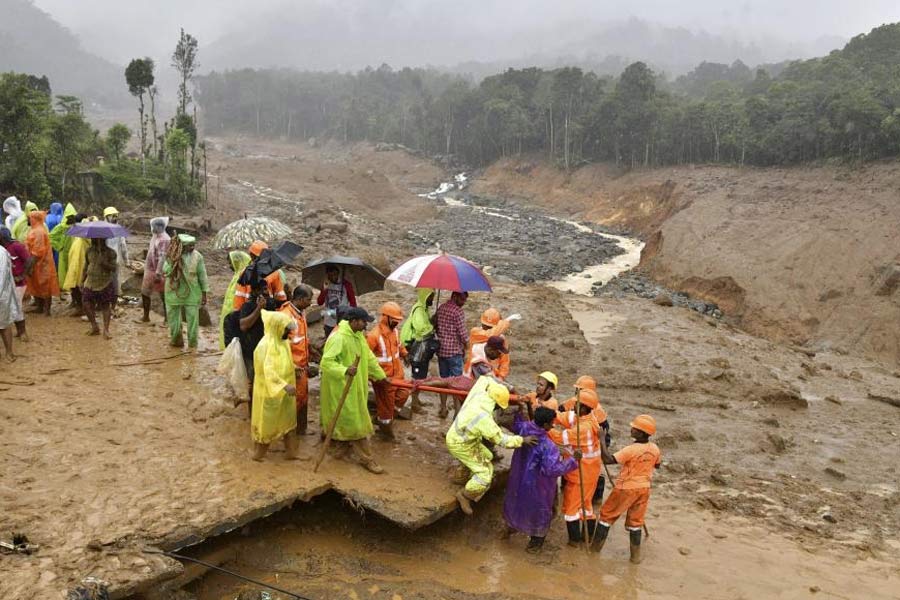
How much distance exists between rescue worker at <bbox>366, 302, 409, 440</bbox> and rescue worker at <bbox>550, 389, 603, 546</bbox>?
66.8 inches

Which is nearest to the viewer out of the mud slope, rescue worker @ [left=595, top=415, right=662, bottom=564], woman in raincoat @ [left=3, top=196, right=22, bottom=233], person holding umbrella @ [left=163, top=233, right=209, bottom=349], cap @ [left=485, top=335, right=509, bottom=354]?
rescue worker @ [left=595, top=415, right=662, bottom=564]

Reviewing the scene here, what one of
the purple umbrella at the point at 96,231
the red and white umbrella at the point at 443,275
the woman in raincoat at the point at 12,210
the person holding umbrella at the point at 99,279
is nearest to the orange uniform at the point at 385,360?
the red and white umbrella at the point at 443,275

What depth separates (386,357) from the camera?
20.8 feet

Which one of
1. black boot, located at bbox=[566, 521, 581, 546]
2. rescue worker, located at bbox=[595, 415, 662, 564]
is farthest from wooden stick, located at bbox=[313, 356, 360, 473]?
rescue worker, located at bbox=[595, 415, 662, 564]

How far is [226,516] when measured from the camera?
457 centimetres

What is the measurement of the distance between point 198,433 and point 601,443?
12.0 feet

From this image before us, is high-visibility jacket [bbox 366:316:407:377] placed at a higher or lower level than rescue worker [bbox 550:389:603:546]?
higher

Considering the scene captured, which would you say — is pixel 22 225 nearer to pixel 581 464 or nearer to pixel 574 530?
pixel 581 464

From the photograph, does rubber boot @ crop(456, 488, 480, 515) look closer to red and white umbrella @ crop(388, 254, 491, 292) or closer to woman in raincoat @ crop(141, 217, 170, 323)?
red and white umbrella @ crop(388, 254, 491, 292)

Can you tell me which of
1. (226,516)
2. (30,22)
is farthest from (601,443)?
(30,22)

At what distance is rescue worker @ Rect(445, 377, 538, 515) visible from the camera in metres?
5.15

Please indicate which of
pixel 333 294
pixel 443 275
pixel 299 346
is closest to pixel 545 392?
pixel 443 275

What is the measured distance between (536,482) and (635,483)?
81 cm

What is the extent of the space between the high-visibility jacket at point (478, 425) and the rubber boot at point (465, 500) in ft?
1.43
